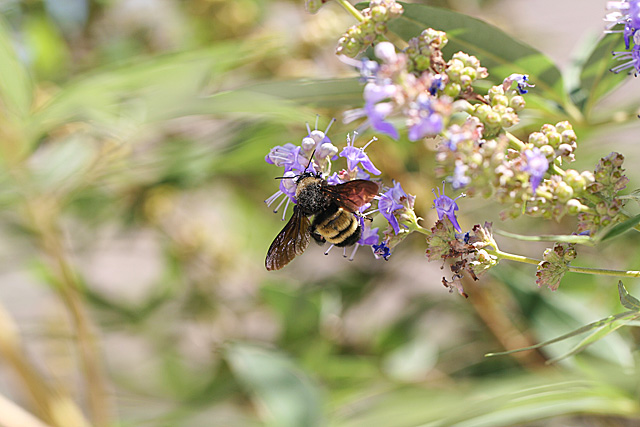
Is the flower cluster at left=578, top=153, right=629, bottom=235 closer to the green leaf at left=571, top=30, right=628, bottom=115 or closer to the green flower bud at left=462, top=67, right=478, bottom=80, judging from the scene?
the green flower bud at left=462, top=67, right=478, bottom=80

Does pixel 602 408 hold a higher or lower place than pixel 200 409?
lower

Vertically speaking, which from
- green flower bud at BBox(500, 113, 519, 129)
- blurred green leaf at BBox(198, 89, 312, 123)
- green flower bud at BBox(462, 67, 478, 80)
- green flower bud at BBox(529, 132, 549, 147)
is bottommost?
green flower bud at BBox(529, 132, 549, 147)

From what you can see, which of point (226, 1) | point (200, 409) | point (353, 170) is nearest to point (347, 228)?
point (353, 170)

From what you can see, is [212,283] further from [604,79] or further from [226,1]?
[604,79]

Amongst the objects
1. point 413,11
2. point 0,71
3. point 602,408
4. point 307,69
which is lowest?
point 602,408

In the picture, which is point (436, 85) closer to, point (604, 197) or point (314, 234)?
point (604, 197)

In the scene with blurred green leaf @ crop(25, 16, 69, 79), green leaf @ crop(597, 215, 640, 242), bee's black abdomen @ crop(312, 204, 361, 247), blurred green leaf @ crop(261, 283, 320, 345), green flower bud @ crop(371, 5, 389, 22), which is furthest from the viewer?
blurred green leaf @ crop(25, 16, 69, 79)

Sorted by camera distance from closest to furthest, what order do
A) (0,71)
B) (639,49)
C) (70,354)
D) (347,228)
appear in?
(639,49) < (347,228) < (0,71) < (70,354)

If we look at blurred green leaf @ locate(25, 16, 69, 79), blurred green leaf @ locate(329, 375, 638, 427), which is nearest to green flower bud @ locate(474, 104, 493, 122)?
blurred green leaf @ locate(329, 375, 638, 427)
